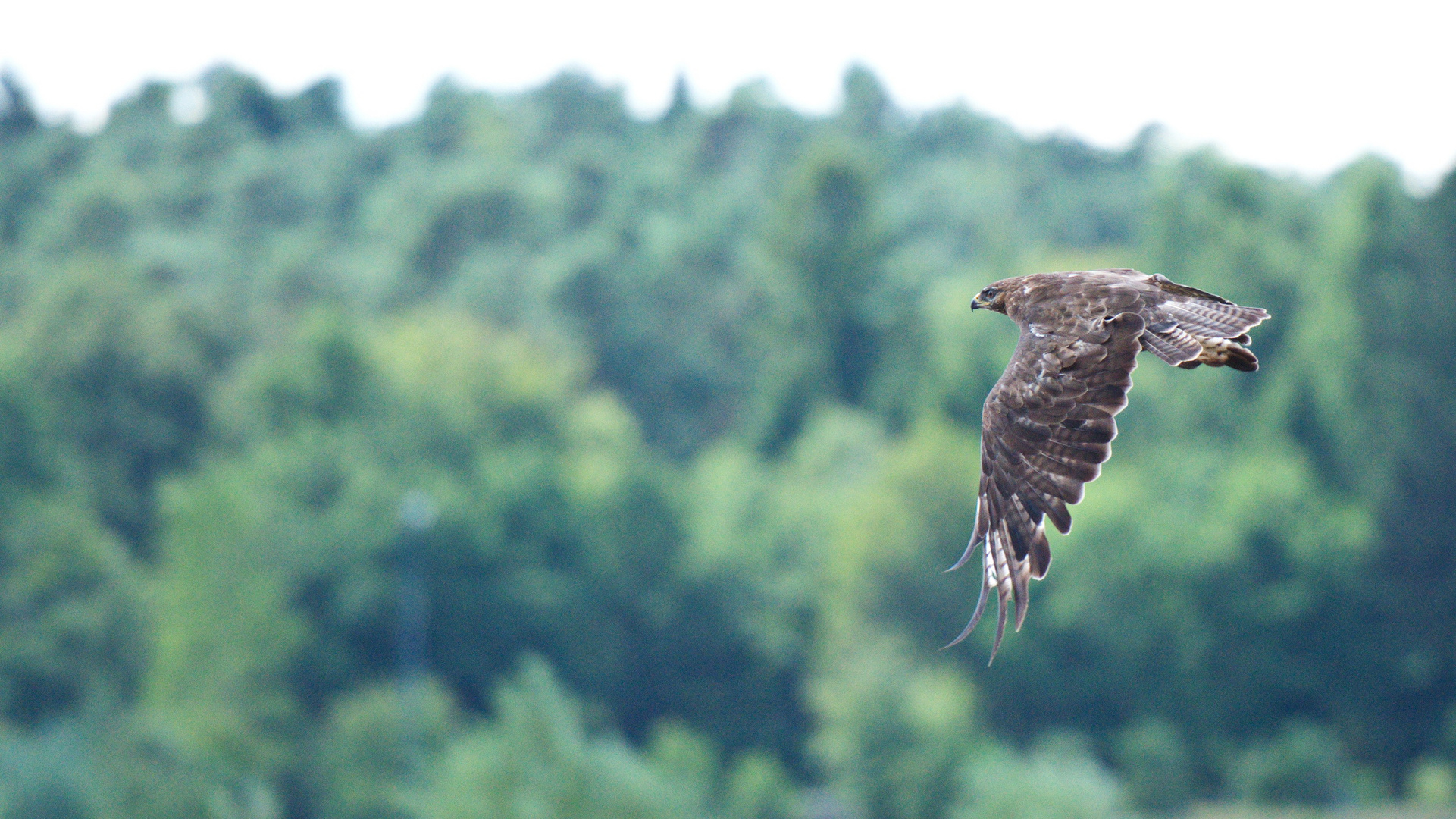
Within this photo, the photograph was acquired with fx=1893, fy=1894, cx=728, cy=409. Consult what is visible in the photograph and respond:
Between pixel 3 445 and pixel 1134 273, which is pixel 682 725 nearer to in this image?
pixel 3 445

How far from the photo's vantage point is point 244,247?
111750 millimetres

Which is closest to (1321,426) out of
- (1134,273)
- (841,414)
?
(841,414)

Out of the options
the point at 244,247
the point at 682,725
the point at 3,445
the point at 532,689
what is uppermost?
the point at 244,247

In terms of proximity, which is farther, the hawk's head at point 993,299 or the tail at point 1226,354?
the hawk's head at point 993,299

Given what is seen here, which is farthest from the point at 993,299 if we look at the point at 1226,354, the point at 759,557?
the point at 759,557

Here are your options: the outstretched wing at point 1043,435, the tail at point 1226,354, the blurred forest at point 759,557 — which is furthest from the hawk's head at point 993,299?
the blurred forest at point 759,557

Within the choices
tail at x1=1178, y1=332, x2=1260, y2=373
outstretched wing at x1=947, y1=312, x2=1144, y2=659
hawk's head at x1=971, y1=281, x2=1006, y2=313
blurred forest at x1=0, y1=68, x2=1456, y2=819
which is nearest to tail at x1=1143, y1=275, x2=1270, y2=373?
tail at x1=1178, y1=332, x2=1260, y2=373

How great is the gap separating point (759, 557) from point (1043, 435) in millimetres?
65996

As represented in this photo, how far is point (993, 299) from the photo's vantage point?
10.5m

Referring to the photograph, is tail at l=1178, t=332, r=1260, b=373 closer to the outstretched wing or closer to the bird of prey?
the bird of prey

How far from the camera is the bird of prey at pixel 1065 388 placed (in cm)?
873

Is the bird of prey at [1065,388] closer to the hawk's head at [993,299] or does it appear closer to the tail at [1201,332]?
the tail at [1201,332]

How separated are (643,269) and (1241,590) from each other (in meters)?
46.5

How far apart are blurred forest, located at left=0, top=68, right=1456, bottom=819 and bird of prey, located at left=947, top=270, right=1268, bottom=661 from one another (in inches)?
1667
